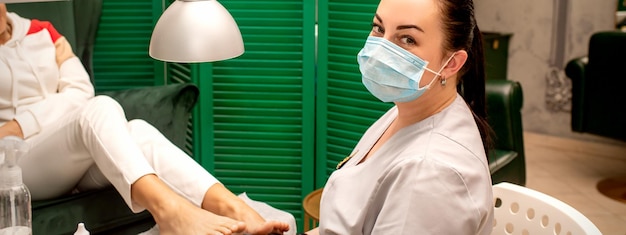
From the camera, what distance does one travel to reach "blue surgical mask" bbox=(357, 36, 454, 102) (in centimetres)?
154

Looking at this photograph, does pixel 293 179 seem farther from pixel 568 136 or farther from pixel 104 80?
pixel 568 136

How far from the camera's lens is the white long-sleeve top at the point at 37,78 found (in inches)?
100

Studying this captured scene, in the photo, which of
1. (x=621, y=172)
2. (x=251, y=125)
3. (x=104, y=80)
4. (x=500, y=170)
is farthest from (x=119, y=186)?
(x=621, y=172)

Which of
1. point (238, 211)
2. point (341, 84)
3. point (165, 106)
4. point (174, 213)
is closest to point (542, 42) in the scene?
point (341, 84)

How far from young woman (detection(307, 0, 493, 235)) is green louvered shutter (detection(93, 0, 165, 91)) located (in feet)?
5.84

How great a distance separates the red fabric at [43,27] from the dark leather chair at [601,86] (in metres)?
2.62

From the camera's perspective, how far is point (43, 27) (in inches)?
108

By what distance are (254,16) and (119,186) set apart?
40.7 inches

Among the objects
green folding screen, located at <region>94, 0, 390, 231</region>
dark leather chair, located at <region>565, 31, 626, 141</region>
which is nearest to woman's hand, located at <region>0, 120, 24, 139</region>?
green folding screen, located at <region>94, 0, 390, 231</region>

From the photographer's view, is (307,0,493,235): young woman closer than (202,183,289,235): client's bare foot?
Yes

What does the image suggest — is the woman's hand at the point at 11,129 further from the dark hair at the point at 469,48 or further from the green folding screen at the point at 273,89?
the dark hair at the point at 469,48

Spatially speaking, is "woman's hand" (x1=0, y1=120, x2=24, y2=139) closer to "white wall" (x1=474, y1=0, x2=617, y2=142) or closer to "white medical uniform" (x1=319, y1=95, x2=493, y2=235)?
"white medical uniform" (x1=319, y1=95, x2=493, y2=235)

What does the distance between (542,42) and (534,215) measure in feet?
10.8

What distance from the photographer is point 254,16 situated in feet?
9.77
